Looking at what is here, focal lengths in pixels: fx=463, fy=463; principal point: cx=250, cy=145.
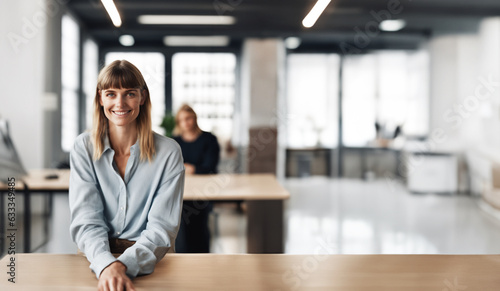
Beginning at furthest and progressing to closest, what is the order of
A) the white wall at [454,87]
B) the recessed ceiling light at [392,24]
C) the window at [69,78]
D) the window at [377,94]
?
the window at [377,94] → the white wall at [454,87] → the recessed ceiling light at [392,24] → the window at [69,78]

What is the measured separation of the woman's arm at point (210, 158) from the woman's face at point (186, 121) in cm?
20

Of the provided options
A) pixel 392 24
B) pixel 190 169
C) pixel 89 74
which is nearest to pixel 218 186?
pixel 190 169

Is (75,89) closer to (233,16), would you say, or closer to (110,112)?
(233,16)

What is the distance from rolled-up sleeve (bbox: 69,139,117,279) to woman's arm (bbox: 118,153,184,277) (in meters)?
0.11

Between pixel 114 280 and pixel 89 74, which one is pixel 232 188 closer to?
pixel 114 280

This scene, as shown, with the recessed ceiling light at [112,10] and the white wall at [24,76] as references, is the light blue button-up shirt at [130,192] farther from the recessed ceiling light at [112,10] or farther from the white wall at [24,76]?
the white wall at [24,76]

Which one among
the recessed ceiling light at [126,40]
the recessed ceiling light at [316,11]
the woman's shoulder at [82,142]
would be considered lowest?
the woman's shoulder at [82,142]

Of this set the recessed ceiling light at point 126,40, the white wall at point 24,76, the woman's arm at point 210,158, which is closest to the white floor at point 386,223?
the woman's arm at point 210,158

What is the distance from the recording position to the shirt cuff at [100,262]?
1.25 m

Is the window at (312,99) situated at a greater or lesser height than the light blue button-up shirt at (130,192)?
greater

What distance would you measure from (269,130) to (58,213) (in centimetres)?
398

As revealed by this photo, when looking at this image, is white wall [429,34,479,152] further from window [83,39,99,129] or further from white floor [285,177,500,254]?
window [83,39,99,129]

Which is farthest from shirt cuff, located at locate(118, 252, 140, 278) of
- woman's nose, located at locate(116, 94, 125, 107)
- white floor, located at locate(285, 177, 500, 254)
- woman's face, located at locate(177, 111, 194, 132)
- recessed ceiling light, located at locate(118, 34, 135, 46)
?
recessed ceiling light, located at locate(118, 34, 135, 46)

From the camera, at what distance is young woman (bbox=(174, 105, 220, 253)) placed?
3.62 m
